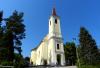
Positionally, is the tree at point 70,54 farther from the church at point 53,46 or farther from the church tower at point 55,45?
the church tower at point 55,45

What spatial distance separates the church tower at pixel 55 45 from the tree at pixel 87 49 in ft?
38.5

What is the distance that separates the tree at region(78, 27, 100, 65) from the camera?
43719 millimetres

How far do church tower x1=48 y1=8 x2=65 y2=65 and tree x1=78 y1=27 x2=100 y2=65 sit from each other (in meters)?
11.7

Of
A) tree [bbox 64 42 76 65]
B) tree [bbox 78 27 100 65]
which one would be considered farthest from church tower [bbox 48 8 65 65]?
tree [bbox 78 27 100 65]

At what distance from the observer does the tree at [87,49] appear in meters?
43.7

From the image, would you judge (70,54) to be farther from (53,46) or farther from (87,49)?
(87,49)

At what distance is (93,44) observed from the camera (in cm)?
4694

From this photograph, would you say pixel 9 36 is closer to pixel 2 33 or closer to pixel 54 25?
pixel 2 33

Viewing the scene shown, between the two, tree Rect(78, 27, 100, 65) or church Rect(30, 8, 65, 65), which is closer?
tree Rect(78, 27, 100, 65)

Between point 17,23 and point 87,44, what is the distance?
56.1ft

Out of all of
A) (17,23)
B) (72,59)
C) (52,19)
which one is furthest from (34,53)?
(17,23)

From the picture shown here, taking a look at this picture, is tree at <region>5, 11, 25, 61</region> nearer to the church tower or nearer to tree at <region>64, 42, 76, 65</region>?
the church tower

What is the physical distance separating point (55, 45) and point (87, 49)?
569 inches

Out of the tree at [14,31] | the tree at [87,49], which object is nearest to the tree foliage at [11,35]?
the tree at [14,31]
